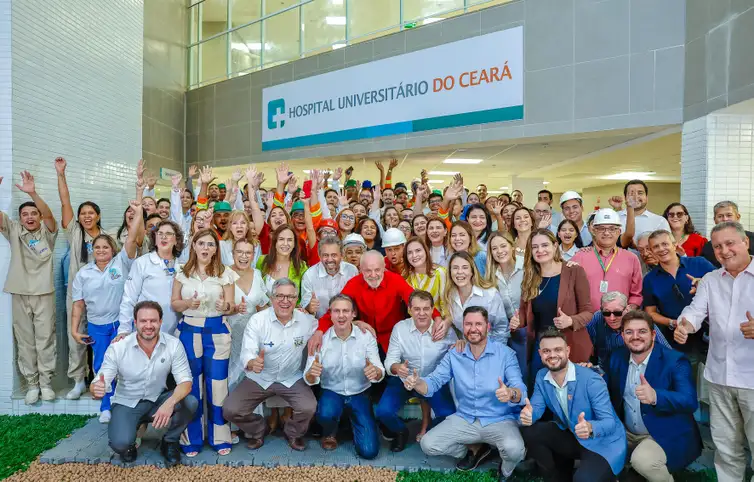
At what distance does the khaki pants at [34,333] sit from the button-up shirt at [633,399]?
5751 millimetres

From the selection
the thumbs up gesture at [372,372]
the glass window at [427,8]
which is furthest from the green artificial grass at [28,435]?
the glass window at [427,8]

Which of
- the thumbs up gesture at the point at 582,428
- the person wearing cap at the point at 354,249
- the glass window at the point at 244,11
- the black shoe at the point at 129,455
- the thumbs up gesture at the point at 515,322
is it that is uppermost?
the glass window at the point at 244,11

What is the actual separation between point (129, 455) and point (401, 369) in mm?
2361

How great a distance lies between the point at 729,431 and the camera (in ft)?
12.0

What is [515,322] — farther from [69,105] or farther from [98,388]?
[69,105]

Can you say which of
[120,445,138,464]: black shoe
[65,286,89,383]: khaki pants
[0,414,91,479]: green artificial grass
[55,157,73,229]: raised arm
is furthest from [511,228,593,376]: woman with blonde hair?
[55,157,73,229]: raised arm

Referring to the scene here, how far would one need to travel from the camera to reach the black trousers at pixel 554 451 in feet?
12.5

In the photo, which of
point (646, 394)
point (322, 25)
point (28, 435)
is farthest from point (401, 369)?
point (322, 25)

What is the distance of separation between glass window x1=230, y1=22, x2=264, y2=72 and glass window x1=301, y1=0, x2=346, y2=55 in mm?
1595

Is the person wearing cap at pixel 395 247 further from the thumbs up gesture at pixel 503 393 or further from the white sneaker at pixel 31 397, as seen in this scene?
the white sneaker at pixel 31 397

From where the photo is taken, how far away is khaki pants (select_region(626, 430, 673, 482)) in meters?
3.62

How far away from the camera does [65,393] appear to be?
580 cm

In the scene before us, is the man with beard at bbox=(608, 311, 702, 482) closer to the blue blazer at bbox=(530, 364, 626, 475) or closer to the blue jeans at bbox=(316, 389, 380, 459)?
the blue blazer at bbox=(530, 364, 626, 475)

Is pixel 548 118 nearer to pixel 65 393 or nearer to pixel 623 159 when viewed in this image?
pixel 623 159
